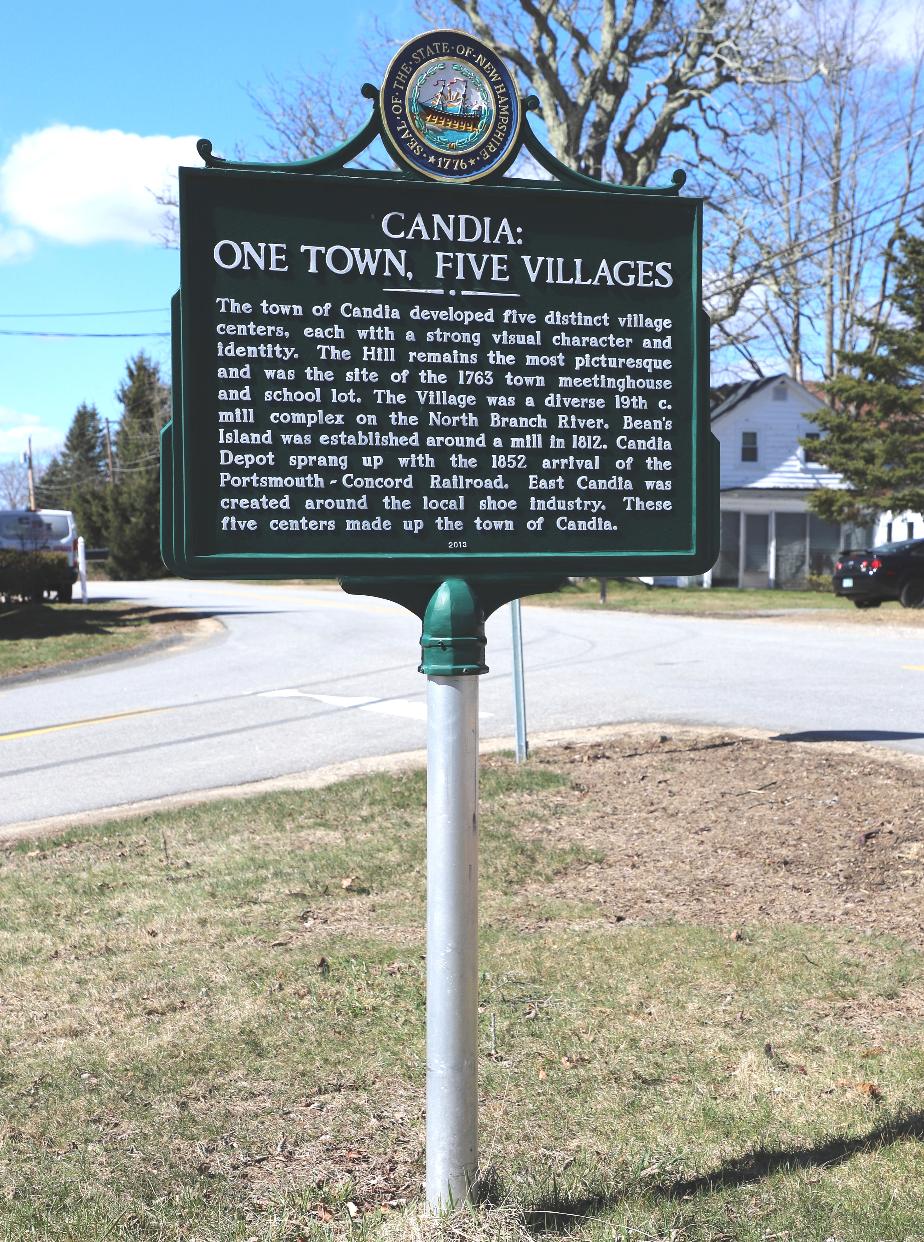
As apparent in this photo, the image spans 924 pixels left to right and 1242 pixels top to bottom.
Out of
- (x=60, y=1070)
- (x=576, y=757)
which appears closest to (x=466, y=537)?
(x=60, y=1070)

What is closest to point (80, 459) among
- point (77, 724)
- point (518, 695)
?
point (77, 724)

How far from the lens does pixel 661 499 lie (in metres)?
3.60

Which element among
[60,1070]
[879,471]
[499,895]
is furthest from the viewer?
[879,471]

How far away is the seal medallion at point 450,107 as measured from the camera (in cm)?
320

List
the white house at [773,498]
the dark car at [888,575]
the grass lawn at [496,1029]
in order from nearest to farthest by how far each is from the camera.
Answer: the grass lawn at [496,1029] → the dark car at [888,575] → the white house at [773,498]

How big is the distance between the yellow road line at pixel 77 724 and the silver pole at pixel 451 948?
873cm

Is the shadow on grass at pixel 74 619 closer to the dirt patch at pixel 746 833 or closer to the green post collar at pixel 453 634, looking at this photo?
the dirt patch at pixel 746 833

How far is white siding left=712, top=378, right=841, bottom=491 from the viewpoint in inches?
1587

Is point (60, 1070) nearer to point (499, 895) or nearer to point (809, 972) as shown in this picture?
point (499, 895)

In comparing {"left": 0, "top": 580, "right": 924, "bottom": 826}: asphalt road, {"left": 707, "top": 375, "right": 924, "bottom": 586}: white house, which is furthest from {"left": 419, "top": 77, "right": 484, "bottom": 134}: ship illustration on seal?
{"left": 707, "top": 375, "right": 924, "bottom": 586}: white house

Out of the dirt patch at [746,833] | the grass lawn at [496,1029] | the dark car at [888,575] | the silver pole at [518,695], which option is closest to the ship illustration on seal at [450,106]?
the grass lawn at [496,1029]

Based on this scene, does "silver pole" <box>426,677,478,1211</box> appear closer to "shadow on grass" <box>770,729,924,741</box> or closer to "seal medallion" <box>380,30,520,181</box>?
"seal medallion" <box>380,30,520,181</box>

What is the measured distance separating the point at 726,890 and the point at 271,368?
358cm

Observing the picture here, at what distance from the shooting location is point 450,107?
3.24m
